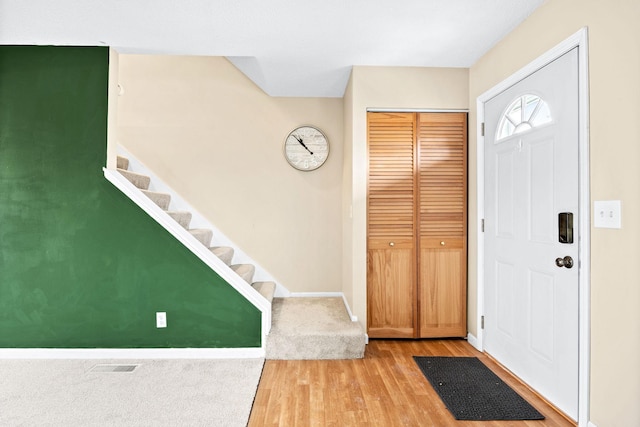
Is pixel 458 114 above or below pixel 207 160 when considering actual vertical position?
above

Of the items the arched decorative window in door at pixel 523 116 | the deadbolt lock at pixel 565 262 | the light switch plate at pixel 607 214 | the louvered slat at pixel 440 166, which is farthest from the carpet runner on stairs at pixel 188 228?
the light switch plate at pixel 607 214

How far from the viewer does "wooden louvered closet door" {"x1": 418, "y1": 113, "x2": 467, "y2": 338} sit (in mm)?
3193

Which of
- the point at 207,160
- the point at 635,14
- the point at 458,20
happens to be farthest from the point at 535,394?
the point at 207,160

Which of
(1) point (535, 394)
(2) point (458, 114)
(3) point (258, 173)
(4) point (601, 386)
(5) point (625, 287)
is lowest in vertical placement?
(1) point (535, 394)

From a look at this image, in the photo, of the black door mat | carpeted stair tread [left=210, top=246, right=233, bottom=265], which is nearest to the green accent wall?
carpeted stair tread [left=210, top=246, right=233, bottom=265]

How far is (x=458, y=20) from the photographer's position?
2.40 metres

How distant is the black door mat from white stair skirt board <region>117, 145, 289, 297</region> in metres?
1.82

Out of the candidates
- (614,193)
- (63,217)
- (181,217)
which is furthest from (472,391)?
(63,217)

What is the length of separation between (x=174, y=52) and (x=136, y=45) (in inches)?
10.8

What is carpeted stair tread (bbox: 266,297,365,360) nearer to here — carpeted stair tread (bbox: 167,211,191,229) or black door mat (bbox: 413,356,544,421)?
black door mat (bbox: 413,356,544,421)

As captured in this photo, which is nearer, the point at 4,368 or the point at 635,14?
the point at 635,14

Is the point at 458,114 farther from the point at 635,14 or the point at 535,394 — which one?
the point at 535,394

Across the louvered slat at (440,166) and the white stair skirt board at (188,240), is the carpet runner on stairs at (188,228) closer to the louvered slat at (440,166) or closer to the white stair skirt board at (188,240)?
the white stair skirt board at (188,240)

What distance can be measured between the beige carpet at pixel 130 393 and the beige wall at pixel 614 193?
1.86 meters
